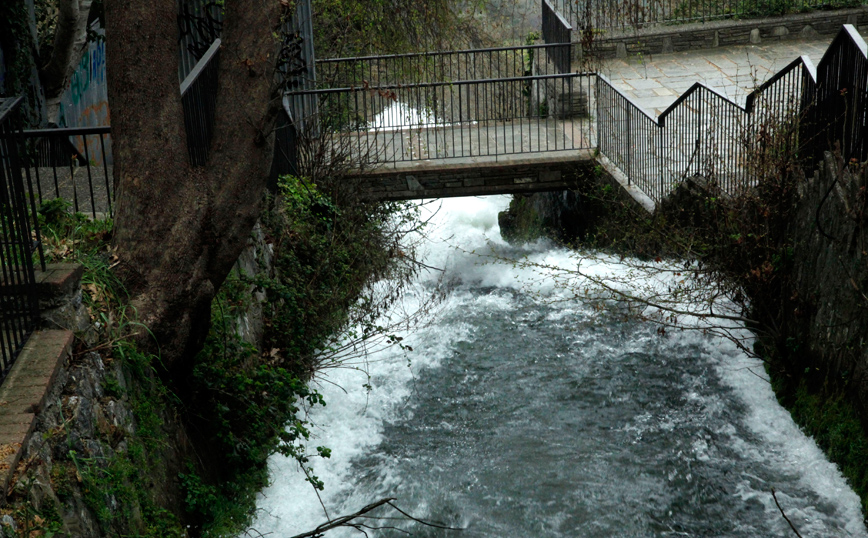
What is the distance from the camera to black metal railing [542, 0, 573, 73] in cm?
1606

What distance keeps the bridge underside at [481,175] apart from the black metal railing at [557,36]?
3.22m

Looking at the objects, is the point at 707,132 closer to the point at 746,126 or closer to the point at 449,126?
the point at 746,126

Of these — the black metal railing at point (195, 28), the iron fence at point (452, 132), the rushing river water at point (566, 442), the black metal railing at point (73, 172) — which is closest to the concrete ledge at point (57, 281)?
the black metal railing at point (73, 172)

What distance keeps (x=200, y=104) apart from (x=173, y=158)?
200 cm

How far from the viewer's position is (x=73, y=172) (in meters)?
8.00

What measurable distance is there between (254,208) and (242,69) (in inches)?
38.9

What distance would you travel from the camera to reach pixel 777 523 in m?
6.82

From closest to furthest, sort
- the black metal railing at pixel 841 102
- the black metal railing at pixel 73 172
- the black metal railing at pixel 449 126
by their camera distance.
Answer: the black metal railing at pixel 73 172 → the black metal railing at pixel 841 102 → the black metal railing at pixel 449 126

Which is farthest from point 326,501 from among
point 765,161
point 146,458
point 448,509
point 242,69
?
point 765,161

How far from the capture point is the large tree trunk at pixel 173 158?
587 centimetres

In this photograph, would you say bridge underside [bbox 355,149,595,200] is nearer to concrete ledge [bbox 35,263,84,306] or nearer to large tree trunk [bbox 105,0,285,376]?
large tree trunk [bbox 105,0,285,376]

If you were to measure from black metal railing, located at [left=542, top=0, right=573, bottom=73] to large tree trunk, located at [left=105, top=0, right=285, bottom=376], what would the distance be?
10032mm

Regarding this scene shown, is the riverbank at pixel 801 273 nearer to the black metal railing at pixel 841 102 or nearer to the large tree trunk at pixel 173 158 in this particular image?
the black metal railing at pixel 841 102

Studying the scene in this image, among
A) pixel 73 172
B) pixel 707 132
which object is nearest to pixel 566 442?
pixel 707 132
